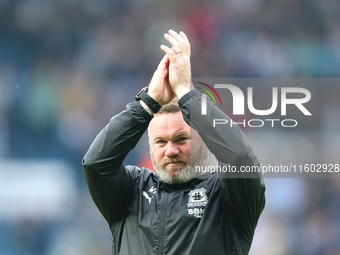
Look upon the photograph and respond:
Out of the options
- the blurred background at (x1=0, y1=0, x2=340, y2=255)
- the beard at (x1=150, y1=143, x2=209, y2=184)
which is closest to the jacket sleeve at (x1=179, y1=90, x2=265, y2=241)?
the beard at (x1=150, y1=143, x2=209, y2=184)

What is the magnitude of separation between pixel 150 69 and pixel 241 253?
12.2 ft

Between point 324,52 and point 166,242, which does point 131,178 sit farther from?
point 324,52

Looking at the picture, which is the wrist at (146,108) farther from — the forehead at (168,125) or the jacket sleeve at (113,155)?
the forehead at (168,125)

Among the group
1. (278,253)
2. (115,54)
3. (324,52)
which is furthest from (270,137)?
(115,54)

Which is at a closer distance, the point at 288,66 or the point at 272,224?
the point at 272,224

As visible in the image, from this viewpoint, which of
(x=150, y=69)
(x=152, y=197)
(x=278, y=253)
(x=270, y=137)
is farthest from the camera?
(x=150, y=69)

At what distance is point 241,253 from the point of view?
1.82 m

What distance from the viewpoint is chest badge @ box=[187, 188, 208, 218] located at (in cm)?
182

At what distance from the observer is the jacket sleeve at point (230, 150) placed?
A: 1676 millimetres

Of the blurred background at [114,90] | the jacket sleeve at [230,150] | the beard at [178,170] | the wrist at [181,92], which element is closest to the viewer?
the jacket sleeve at [230,150]

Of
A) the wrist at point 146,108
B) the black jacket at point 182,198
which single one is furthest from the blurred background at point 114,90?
the wrist at point 146,108

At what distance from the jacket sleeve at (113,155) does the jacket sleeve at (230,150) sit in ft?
0.78

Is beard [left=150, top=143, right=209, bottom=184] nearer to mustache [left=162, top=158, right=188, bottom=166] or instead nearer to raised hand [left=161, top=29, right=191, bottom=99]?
mustache [left=162, top=158, right=188, bottom=166]

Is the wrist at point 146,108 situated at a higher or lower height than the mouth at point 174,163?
higher
